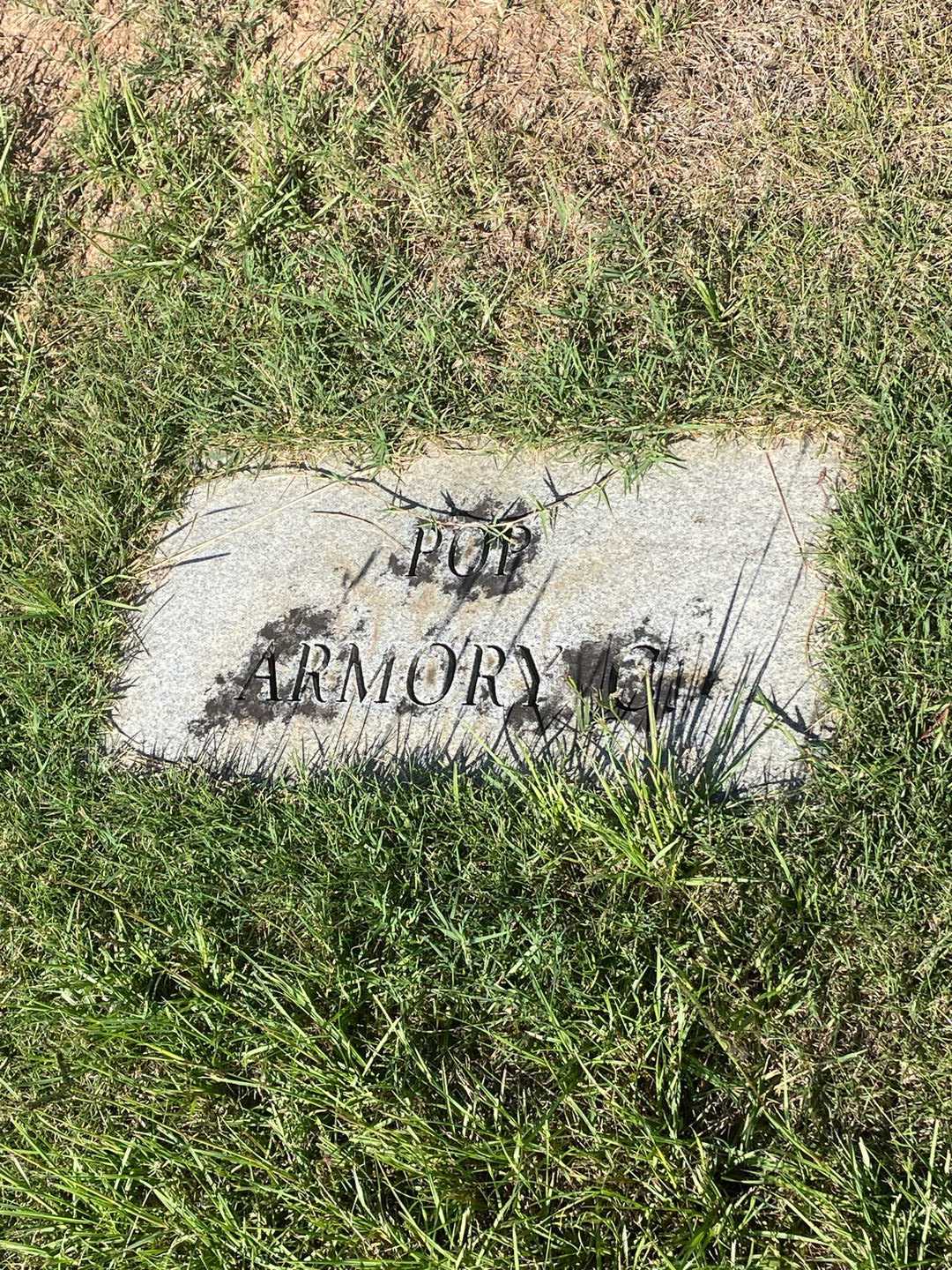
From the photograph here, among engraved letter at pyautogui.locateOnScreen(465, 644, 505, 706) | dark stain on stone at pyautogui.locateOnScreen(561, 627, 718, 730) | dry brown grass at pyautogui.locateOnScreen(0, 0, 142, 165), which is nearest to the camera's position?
dark stain on stone at pyautogui.locateOnScreen(561, 627, 718, 730)

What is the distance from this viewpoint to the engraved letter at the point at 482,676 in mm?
2439

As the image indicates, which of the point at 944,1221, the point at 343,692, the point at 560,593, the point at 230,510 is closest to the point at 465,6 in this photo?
the point at 230,510

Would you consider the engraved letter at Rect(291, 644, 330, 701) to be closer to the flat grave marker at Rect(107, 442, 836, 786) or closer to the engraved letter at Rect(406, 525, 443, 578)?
the flat grave marker at Rect(107, 442, 836, 786)

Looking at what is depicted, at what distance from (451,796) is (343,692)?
1.16ft

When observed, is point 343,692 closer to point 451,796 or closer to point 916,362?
point 451,796

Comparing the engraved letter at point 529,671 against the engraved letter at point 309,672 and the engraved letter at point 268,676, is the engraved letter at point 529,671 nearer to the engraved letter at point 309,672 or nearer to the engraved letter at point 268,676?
the engraved letter at point 309,672

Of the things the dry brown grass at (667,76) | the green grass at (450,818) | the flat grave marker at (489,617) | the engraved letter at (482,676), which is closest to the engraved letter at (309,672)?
the flat grave marker at (489,617)

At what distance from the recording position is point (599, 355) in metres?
2.70

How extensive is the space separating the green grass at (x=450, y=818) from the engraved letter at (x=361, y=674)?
190mm

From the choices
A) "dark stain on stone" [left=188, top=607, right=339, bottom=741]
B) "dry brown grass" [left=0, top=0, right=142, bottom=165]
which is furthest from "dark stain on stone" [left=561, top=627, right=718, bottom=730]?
"dry brown grass" [left=0, top=0, right=142, bottom=165]

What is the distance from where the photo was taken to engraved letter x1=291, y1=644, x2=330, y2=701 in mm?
2545

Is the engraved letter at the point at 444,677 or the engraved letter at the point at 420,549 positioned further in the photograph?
the engraved letter at the point at 420,549

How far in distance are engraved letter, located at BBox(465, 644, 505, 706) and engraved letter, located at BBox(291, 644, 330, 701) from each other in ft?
1.14

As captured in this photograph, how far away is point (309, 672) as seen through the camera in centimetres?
256
